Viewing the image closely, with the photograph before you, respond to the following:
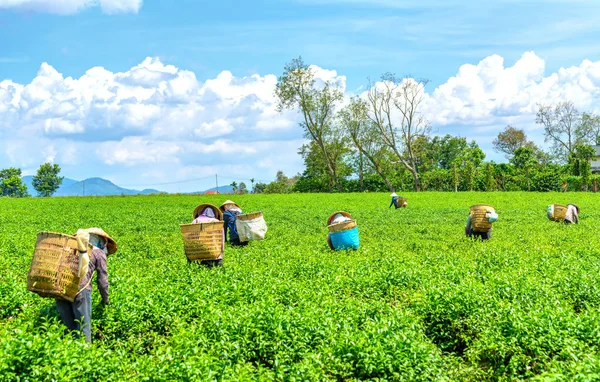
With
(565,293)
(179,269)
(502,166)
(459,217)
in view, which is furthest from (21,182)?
(565,293)

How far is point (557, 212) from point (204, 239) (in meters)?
17.8

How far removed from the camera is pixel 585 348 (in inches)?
271

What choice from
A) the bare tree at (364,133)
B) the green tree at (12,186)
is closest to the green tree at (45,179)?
the green tree at (12,186)

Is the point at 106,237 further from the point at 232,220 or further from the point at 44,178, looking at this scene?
the point at 44,178

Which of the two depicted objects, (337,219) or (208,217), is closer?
(208,217)

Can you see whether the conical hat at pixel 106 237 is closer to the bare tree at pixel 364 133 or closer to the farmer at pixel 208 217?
the farmer at pixel 208 217

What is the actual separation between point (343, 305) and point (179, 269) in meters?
4.56

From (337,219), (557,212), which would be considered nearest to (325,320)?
(337,219)

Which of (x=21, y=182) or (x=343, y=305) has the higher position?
(x=21, y=182)

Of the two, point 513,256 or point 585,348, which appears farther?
point 513,256

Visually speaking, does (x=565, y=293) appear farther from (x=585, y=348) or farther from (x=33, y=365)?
(x=33, y=365)

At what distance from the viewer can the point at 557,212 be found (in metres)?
24.1

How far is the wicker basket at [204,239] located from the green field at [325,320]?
38cm

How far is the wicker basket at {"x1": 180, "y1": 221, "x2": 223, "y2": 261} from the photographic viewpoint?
40.0 ft
